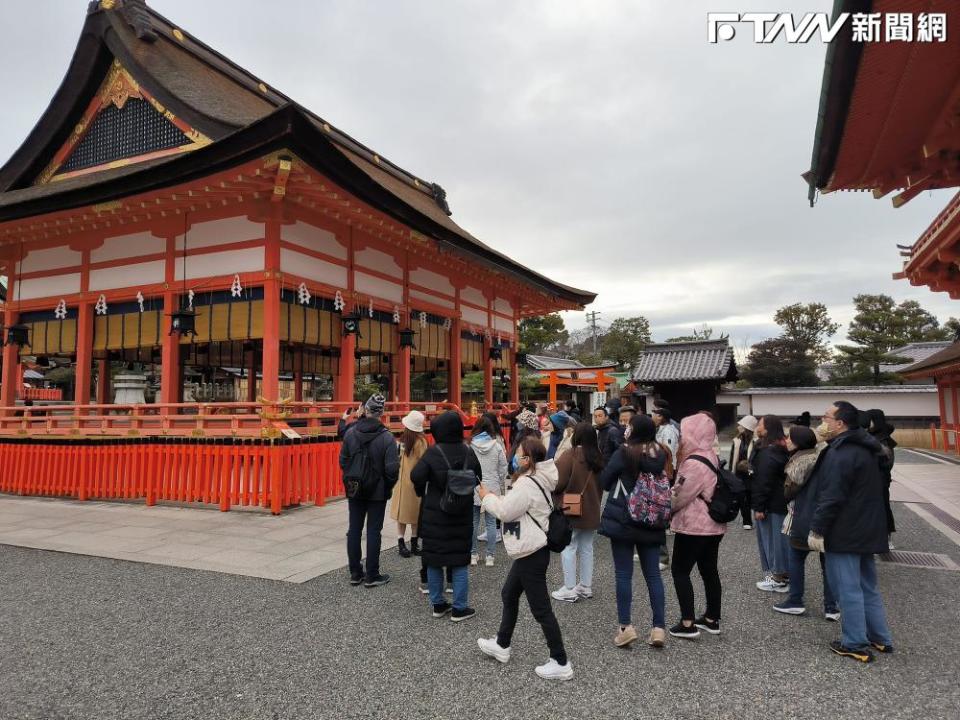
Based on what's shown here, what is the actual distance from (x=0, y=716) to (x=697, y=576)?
16.8 feet

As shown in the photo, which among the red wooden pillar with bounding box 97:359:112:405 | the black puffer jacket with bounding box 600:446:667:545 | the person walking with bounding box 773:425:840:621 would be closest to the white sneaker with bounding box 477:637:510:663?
the black puffer jacket with bounding box 600:446:667:545

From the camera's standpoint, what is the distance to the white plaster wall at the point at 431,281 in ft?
44.9

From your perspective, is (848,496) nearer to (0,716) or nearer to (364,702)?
(364,702)

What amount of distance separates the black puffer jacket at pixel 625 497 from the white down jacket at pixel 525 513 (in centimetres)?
56

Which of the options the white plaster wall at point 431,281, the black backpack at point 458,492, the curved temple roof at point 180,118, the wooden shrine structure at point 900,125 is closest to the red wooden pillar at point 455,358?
the white plaster wall at point 431,281

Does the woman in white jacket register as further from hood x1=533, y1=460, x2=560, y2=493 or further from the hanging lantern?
the hanging lantern

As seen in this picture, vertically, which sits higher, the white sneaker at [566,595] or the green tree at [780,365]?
the green tree at [780,365]

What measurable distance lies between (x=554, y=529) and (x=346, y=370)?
25.9ft


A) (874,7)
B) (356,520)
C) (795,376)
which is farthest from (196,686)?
(795,376)

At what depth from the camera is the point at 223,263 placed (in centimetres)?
1003

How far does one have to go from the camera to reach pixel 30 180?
1270 cm

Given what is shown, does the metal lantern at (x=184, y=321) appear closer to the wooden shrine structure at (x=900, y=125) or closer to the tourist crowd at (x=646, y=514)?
the tourist crowd at (x=646, y=514)

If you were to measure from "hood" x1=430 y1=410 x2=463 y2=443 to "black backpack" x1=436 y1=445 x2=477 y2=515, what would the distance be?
0.28 m

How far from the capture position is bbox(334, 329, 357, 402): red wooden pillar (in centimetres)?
1073
